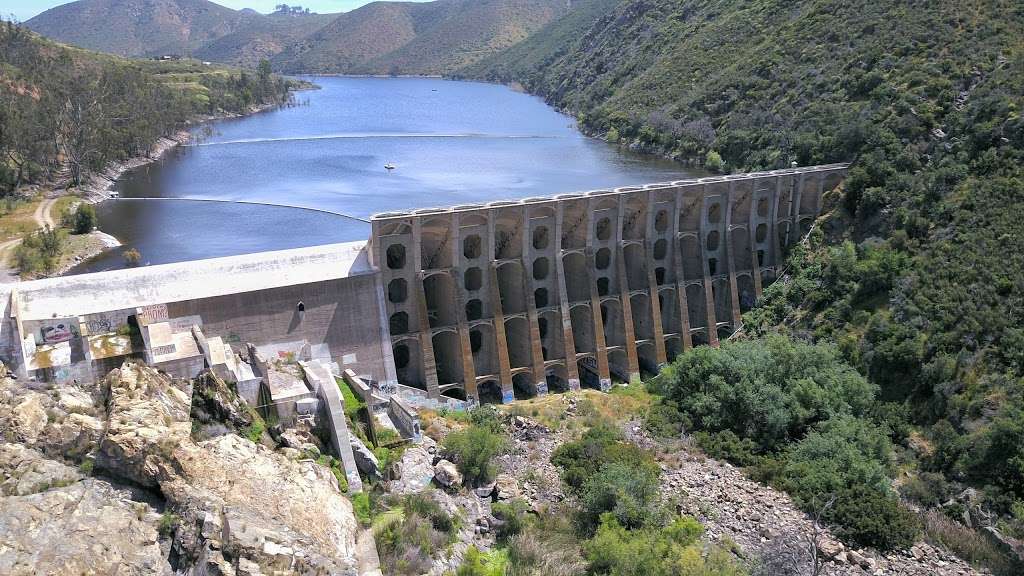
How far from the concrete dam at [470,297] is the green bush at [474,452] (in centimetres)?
773

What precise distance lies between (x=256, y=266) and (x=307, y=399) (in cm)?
908

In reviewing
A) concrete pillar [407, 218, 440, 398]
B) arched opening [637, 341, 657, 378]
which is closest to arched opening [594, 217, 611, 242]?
arched opening [637, 341, 657, 378]

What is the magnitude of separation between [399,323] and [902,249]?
2677 centimetres

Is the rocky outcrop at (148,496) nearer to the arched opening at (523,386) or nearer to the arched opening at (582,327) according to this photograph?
the arched opening at (523,386)

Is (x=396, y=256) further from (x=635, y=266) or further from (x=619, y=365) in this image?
(x=635, y=266)

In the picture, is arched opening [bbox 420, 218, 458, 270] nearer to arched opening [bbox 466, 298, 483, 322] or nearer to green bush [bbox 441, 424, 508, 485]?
arched opening [bbox 466, 298, 483, 322]

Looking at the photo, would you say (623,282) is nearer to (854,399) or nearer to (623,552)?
(854,399)

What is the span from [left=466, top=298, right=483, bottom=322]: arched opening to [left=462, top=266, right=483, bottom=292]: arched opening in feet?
2.33

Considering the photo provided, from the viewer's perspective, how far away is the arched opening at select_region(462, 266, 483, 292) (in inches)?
1607

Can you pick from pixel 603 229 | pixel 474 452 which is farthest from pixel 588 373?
pixel 474 452

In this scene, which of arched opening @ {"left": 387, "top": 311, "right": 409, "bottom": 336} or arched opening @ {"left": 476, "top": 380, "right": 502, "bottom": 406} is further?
arched opening @ {"left": 476, "top": 380, "right": 502, "bottom": 406}

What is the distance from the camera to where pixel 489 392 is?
41094 mm

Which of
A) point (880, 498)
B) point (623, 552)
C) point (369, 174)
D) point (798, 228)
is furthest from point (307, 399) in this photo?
point (369, 174)

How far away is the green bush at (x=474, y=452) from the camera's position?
26625 millimetres
